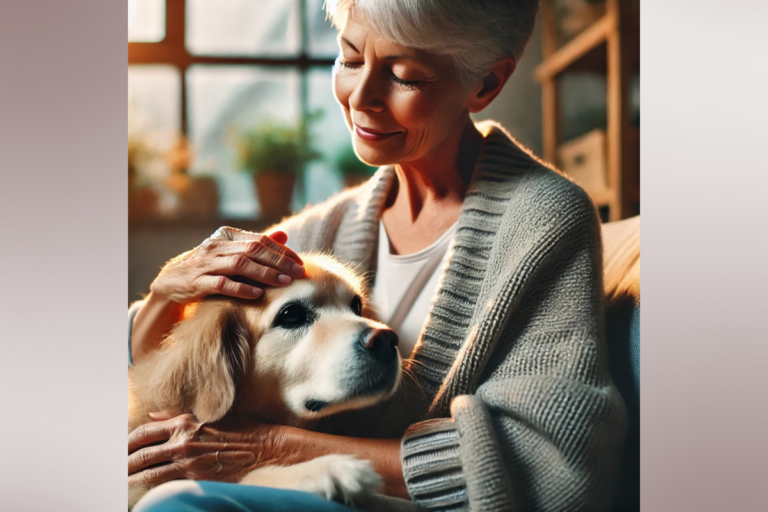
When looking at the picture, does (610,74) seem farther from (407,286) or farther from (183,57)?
(183,57)

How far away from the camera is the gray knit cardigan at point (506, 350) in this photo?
1.38 metres

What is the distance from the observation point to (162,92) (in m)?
1.48

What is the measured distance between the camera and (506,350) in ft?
4.65

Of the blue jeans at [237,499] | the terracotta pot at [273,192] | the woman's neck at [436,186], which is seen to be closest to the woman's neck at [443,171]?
the woman's neck at [436,186]

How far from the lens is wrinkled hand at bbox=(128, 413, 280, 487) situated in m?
1.37

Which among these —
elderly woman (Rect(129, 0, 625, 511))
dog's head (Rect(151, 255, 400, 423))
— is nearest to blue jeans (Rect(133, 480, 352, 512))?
elderly woman (Rect(129, 0, 625, 511))

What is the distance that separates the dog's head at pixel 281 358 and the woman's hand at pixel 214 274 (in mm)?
28

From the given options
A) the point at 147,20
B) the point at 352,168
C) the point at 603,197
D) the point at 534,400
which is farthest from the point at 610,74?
the point at 147,20
